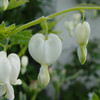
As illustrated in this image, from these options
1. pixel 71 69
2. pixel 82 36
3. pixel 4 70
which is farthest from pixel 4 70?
pixel 71 69

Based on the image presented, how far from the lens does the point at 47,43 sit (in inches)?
12.4

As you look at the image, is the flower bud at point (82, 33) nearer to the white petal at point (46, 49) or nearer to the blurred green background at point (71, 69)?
the white petal at point (46, 49)

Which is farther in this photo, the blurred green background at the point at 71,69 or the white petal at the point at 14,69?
the blurred green background at the point at 71,69

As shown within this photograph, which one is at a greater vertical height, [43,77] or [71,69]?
[43,77]

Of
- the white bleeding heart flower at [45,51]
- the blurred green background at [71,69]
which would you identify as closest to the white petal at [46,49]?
the white bleeding heart flower at [45,51]

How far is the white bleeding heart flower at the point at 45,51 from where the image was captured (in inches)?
12.0

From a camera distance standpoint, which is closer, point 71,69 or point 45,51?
point 45,51

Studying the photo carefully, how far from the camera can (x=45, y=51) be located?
31 cm

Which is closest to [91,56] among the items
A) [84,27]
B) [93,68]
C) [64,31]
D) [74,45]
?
[93,68]

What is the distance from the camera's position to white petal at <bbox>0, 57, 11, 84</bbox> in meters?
0.27

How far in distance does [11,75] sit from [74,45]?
2.74 metres

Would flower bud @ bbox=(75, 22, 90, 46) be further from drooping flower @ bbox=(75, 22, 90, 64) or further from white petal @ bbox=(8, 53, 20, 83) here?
white petal @ bbox=(8, 53, 20, 83)

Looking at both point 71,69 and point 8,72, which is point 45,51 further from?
point 71,69

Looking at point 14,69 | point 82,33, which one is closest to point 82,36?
point 82,33
